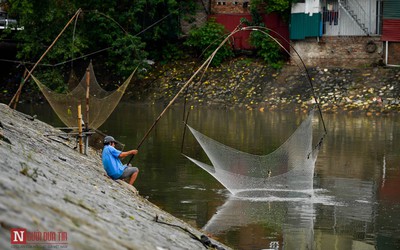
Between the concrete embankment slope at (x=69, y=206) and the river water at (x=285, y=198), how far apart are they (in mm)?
1697

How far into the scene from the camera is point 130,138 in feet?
79.1

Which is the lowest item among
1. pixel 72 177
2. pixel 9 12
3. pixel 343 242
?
pixel 343 242

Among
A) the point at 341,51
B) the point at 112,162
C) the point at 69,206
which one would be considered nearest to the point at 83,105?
the point at 112,162

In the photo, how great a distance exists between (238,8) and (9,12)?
9.57 metres

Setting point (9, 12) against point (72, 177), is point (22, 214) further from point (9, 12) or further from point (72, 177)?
point (9, 12)

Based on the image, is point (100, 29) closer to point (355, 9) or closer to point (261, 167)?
point (355, 9)

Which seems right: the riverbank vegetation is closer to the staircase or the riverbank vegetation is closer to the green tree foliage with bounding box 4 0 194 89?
the green tree foliage with bounding box 4 0 194 89

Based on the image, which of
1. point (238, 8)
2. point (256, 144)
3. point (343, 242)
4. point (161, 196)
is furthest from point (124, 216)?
point (238, 8)

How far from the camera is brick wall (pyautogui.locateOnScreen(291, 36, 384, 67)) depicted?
32688 mm

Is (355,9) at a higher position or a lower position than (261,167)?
higher

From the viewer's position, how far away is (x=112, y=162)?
13742 millimetres

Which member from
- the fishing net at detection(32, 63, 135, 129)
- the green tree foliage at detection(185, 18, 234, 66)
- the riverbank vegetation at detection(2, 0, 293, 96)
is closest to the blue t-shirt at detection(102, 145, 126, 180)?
the fishing net at detection(32, 63, 135, 129)

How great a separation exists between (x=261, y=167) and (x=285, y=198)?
0.98 meters

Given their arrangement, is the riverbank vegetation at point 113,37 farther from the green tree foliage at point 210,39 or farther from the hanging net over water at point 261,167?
the hanging net over water at point 261,167
